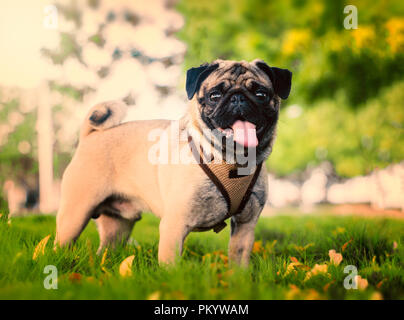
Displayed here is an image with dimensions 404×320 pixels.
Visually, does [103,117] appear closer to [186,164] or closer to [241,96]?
[186,164]

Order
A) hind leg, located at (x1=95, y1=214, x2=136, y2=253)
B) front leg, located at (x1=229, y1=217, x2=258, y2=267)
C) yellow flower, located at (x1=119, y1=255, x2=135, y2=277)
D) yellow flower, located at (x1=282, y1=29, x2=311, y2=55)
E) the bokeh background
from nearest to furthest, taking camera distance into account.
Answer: yellow flower, located at (x1=119, y1=255, x2=135, y2=277)
front leg, located at (x1=229, y1=217, x2=258, y2=267)
hind leg, located at (x1=95, y1=214, x2=136, y2=253)
the bokeh background
yellow flower, located at (x1=282, y1=29, x2=311, y2=55)

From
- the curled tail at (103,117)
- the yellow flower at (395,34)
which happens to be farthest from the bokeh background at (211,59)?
the curled tail at (103,117)

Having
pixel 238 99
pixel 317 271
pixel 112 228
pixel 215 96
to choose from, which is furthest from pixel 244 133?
pixel 112 228

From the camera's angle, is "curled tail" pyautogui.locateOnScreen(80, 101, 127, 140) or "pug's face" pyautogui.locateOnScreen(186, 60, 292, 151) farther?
"curled tail" pyautogui.locateOnScreen(80, 101, 127, 140)

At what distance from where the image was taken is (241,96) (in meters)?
2.43

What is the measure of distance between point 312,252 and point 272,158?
10.00m

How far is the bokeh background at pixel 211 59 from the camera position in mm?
7699

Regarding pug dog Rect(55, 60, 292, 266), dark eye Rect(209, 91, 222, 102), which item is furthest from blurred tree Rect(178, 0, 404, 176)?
dark eye Rect(209, 91, 222, 102)

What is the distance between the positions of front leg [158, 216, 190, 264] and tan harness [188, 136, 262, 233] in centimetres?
39

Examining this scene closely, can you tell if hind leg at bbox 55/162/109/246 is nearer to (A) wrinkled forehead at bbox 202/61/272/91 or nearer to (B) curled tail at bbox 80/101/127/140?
(B) curled tail at bbox 80/101/127/140

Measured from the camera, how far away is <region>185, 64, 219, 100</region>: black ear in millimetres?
2566

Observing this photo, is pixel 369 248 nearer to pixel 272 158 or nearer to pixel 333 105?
pixel 333 105
